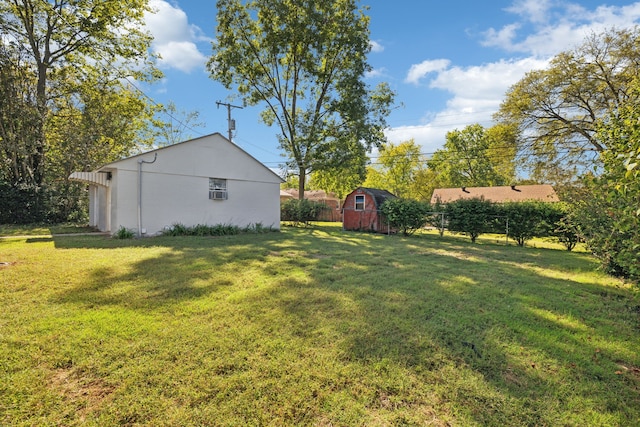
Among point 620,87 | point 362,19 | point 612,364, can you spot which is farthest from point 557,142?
point 612,364

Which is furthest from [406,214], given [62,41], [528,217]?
[62,41]

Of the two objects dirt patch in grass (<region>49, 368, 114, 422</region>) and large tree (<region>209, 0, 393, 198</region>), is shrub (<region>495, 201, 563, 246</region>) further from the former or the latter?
dirt patch in grass (<region>49, 368, 114, 422</region>)

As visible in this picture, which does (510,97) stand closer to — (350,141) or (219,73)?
(350,141)

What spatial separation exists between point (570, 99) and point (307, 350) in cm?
2164

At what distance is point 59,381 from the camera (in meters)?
2.21

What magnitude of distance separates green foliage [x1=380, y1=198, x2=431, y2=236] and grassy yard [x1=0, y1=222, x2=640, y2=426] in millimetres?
8706

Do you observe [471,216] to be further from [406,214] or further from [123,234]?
[123,234]

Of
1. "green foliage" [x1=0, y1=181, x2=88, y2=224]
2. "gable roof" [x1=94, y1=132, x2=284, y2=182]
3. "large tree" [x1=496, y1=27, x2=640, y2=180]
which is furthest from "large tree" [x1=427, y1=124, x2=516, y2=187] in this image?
"green foliage" [x1=0, y1=181, x2=88, y2=224]

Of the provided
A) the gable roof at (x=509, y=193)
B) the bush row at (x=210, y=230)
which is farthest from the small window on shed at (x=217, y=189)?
the gable roof at (x=509, y=193)

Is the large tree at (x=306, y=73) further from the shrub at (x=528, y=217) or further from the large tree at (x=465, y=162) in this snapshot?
the large tree at (x=465, y=162)

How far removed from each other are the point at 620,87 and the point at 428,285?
62.1ft

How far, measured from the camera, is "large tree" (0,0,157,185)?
15.1 meters

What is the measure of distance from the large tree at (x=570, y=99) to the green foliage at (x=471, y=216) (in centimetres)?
743

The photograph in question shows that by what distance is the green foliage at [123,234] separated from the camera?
32.8ft
